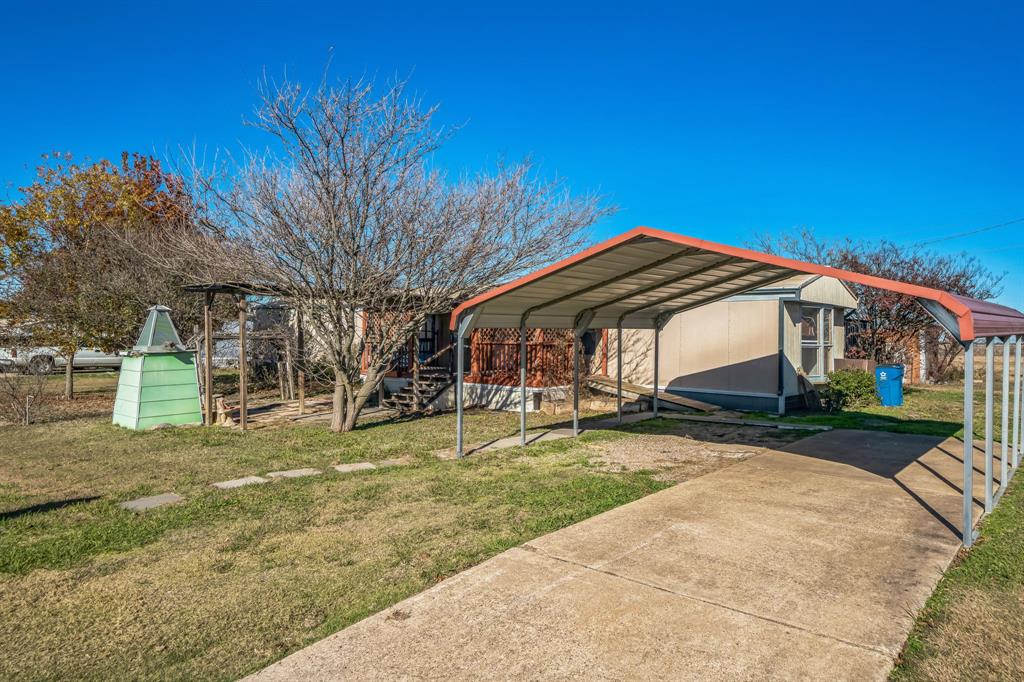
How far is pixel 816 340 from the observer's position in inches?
560

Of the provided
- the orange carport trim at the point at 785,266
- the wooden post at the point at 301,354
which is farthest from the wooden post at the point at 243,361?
the orange carport trim at the point at 785,266

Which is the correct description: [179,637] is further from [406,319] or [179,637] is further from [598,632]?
[406,319]

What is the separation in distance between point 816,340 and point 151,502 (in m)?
13.0

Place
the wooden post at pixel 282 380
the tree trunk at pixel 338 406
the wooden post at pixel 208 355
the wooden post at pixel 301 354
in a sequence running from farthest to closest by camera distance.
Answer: the wooden post at pixel 282 380
the wooden post at pixel 301 354
the wooden post at pixel 208 355
the tree trunk at pixel 338 406

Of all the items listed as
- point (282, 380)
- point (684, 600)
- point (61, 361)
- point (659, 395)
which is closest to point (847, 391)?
point (659, 395)

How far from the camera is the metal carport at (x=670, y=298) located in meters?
4.73

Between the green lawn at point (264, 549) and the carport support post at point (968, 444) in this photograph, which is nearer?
the green lawn at point (264, 549)

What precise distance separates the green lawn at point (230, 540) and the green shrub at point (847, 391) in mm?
7253

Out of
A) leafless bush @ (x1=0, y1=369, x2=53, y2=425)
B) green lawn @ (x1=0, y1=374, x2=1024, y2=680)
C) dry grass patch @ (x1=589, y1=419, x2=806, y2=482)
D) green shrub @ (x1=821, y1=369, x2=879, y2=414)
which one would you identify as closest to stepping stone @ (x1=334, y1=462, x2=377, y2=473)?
green lawn @ (x1=0, y1=374, x2=1024, y2=680)

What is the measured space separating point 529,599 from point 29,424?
36.6ft

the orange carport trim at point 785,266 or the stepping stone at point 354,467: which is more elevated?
the orange carport trim at point 785,266

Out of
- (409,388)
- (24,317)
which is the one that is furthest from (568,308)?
(24,317)

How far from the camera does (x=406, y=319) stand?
36.2ft

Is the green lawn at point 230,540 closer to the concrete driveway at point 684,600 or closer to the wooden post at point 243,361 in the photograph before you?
the concrete driveway at point 684,600
